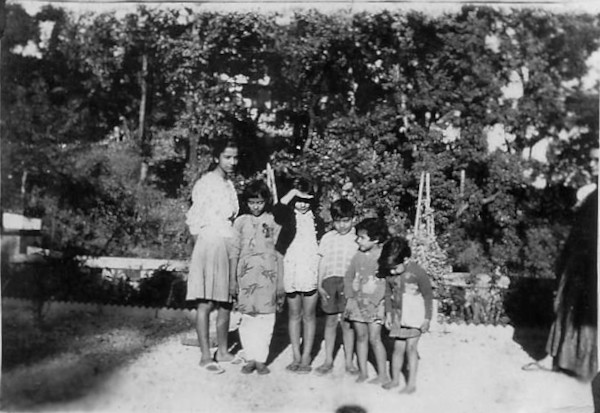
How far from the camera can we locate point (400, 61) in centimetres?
229

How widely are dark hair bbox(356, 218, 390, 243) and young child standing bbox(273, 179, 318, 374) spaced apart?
8.0 inches

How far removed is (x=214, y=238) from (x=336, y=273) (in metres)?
0.53

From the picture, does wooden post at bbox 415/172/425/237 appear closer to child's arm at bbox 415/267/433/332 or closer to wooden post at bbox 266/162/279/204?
child's arm at bbox 415/267/433/332

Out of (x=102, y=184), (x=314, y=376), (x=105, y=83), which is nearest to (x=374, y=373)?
(x=314, y=376)

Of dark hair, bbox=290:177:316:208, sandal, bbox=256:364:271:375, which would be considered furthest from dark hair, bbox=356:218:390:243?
sandal, bbox=256:364:271:375

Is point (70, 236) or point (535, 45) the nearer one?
point (535, 45)

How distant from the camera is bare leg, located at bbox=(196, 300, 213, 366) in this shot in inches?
94.7

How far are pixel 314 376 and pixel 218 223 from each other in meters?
0.76

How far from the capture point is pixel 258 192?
2350 millimetres

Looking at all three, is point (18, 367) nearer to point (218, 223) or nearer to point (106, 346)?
point (106, 346)

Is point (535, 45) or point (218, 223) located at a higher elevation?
point (535, 45)

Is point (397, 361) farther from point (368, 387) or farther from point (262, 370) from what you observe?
point (262, 370)

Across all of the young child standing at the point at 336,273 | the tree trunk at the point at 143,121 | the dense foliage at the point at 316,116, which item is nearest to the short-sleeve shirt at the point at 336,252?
the young child standing at the point at 336,273

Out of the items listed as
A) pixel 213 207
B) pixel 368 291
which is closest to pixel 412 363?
pixel 368 291
